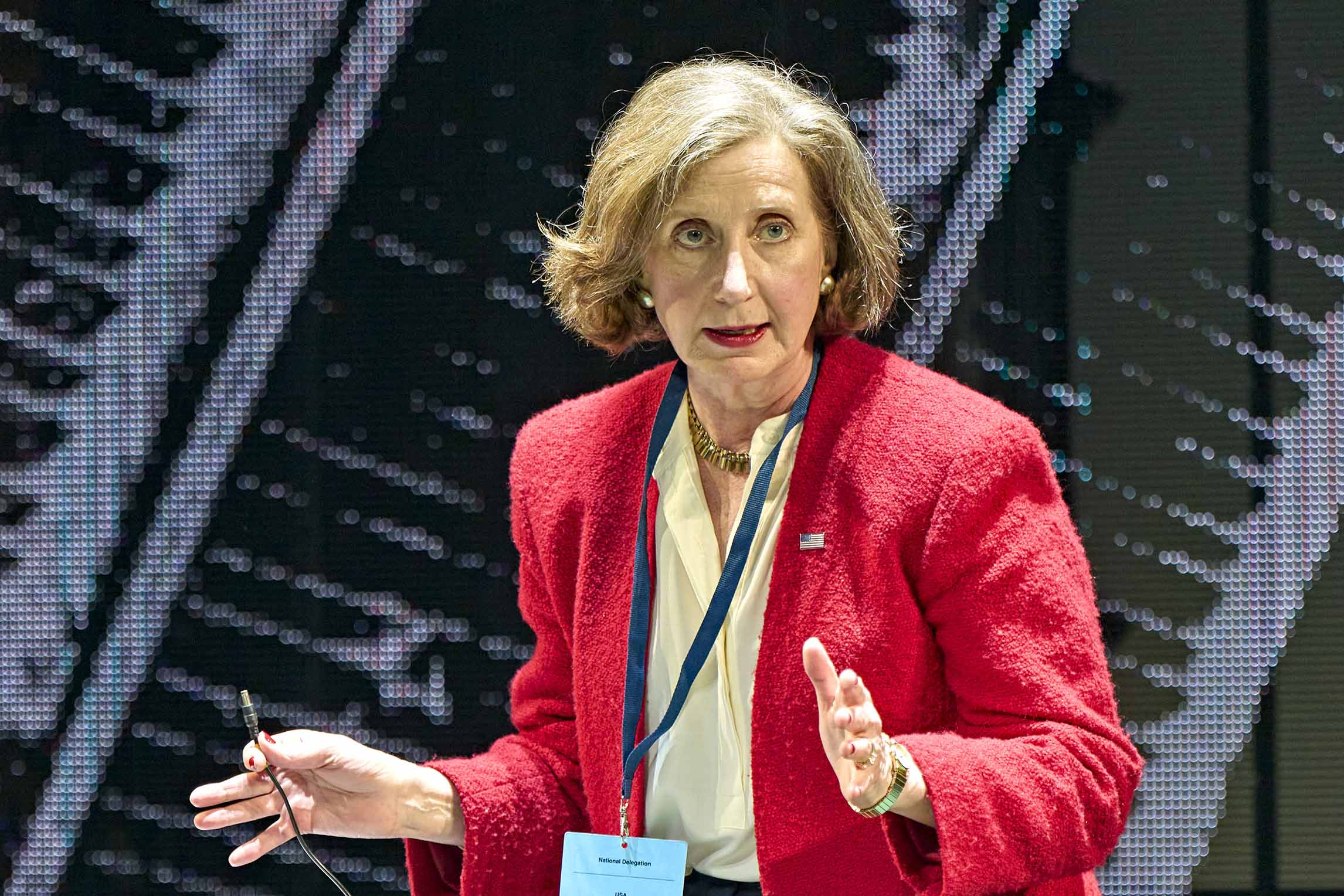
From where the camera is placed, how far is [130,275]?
2.44m

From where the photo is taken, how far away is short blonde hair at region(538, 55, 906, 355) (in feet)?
5.42

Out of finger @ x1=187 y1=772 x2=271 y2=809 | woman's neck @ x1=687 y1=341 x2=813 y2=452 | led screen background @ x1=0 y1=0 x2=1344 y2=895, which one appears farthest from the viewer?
led screen background @ x1=0 y1=0 x2=1344 y2=895

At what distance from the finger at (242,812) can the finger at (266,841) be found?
0.05ft

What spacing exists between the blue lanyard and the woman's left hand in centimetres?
30

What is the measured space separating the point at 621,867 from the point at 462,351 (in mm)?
1028

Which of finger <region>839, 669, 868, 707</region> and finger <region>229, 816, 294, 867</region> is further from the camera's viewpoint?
finger <region>229, 816, 294, 867</region>

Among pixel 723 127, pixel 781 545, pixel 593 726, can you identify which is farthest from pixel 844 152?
pixel 593 726

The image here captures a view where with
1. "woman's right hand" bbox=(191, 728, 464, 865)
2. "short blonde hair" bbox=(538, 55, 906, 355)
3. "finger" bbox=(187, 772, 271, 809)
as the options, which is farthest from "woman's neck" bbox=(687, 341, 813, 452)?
"finger" bbox=(187, 772, 271, 809)

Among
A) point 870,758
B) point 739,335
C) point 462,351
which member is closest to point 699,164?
point 739,335

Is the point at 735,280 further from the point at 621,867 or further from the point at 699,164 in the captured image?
the point at 621,867

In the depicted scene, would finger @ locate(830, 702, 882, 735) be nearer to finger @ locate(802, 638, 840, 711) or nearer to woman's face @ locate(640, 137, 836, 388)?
finger @ locate(802, 638, 840, 711)

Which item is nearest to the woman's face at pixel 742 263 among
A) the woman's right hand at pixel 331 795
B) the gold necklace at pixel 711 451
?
the gold necklace at pixel 711 451

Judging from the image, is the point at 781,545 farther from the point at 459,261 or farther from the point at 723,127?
the point at 459,261

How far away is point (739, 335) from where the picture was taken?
5.36 ft
